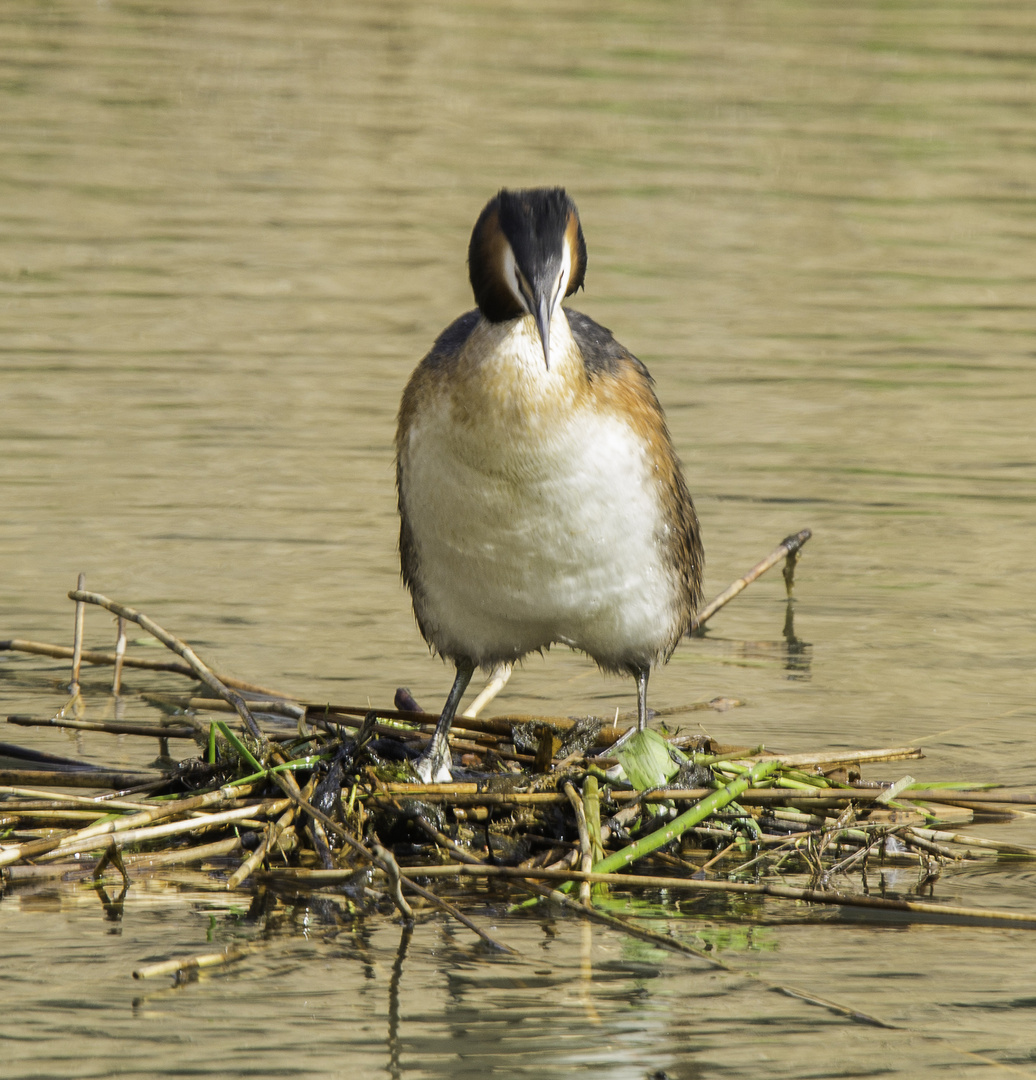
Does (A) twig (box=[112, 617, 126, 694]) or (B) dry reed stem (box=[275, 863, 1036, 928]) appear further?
(A) twig (box=[112, 617, 126, 694])

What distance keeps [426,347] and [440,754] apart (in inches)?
287

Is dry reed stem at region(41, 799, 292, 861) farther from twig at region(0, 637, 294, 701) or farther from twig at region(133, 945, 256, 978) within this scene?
twig at region(0, 637, 294, 701)

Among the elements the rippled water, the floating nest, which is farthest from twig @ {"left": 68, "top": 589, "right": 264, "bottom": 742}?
the rippled water

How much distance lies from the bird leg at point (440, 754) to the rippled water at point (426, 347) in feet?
2.90

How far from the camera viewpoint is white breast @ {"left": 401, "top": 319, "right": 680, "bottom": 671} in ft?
18.2

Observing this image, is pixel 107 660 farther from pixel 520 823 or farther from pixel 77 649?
pixel 520 823

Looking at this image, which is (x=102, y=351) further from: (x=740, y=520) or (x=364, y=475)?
(x=740, y=520)

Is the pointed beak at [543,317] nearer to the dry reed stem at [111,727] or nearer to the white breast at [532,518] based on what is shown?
the white breast at [532,518]

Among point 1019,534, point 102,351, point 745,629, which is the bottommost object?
point 745,629

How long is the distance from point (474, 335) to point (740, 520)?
14.4 ft

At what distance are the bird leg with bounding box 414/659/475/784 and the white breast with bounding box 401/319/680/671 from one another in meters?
0.19

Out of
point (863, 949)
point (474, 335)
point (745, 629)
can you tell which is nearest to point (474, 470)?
point (474, 335)

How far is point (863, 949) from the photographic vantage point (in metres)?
5.07

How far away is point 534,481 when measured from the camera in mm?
5625
